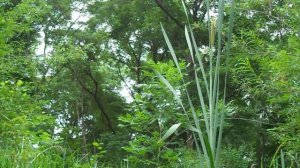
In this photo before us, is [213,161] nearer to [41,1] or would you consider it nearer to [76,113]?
[41,1]

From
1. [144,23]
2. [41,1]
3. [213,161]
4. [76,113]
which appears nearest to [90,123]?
[76,113]

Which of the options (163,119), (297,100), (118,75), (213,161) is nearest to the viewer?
(213,161)

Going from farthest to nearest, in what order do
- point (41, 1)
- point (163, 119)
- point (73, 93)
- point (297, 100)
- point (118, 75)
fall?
point (118, 75), point (73, 93), point (41, 1), point (163, 119), point (297, 100)

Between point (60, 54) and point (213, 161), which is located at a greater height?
point (60, 54)

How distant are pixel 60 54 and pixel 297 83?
8.11 m

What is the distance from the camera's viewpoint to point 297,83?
180 inches

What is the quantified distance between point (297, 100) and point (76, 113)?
504 inches

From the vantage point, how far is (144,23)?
44.6 ft

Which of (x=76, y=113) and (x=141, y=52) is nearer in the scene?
(x=141, y=52)

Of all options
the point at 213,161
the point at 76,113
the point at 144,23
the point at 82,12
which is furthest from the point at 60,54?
the point at 213,161

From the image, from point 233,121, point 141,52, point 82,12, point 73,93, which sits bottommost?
point 233,121

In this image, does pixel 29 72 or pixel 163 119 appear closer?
pixel 163 119

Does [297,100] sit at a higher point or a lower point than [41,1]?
A: lower

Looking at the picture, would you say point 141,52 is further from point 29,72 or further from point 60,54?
point 29,72
